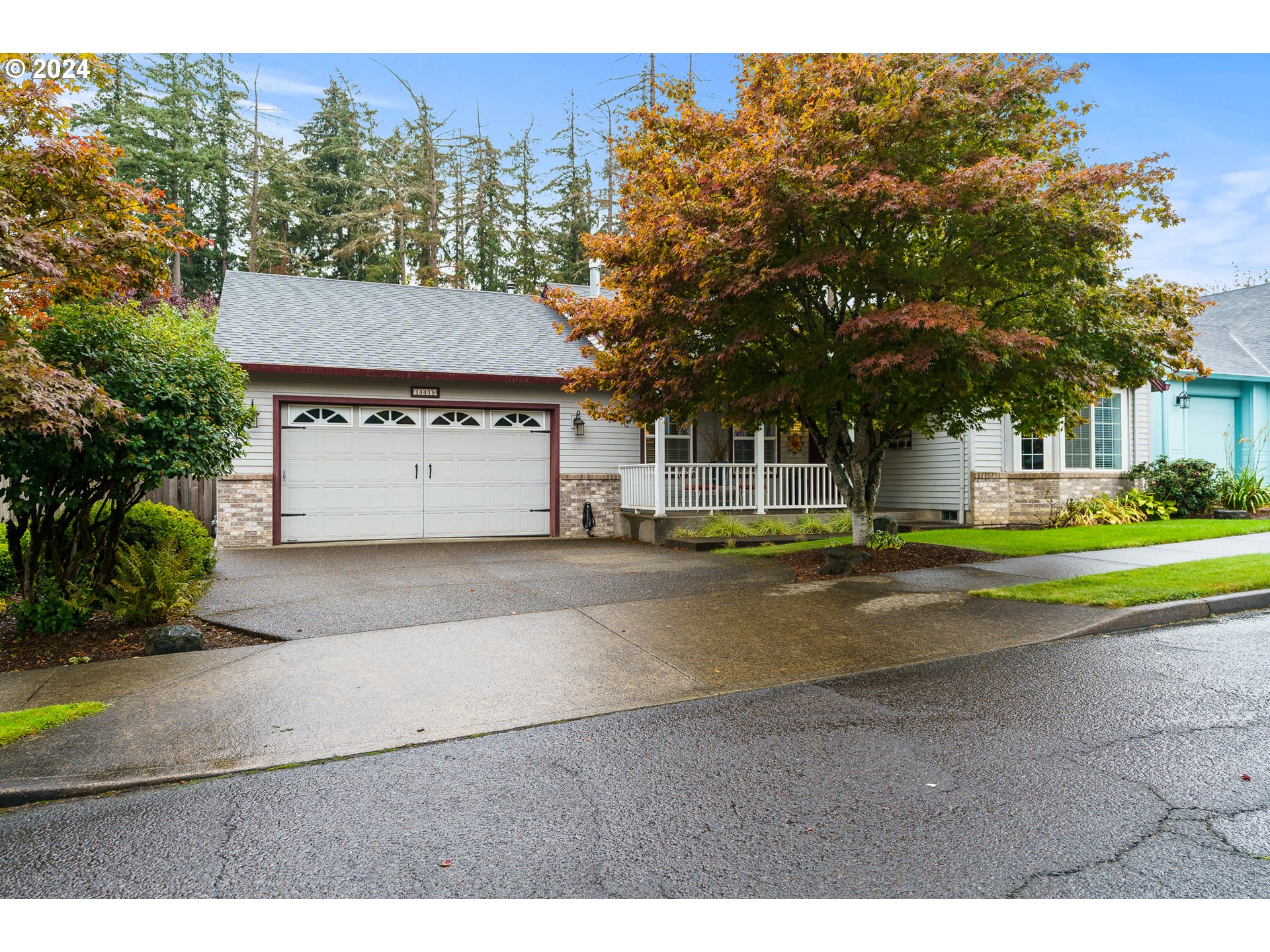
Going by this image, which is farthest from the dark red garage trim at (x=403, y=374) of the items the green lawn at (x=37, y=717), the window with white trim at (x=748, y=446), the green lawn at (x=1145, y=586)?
the green lawn at (x=1145, y=586)

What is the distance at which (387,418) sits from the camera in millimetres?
14266

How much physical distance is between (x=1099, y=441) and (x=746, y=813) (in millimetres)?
15237

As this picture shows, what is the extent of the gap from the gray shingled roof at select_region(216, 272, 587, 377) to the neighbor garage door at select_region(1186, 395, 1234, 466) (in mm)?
13117

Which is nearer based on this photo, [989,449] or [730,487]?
[730,487]

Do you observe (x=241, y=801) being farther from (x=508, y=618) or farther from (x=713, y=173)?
(x=713, y=173)

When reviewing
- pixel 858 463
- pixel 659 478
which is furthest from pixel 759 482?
pixel 858 463

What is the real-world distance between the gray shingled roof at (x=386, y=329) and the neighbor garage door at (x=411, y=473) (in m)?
0.91

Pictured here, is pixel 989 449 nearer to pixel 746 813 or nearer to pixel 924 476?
pixel 924 476

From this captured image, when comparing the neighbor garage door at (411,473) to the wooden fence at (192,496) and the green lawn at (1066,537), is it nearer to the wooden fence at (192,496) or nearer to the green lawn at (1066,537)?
the wooden fence at (192,496)

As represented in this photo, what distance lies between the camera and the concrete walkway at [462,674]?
13.1ft

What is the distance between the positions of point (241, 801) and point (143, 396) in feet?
13.2

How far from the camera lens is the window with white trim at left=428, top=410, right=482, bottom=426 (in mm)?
14586
